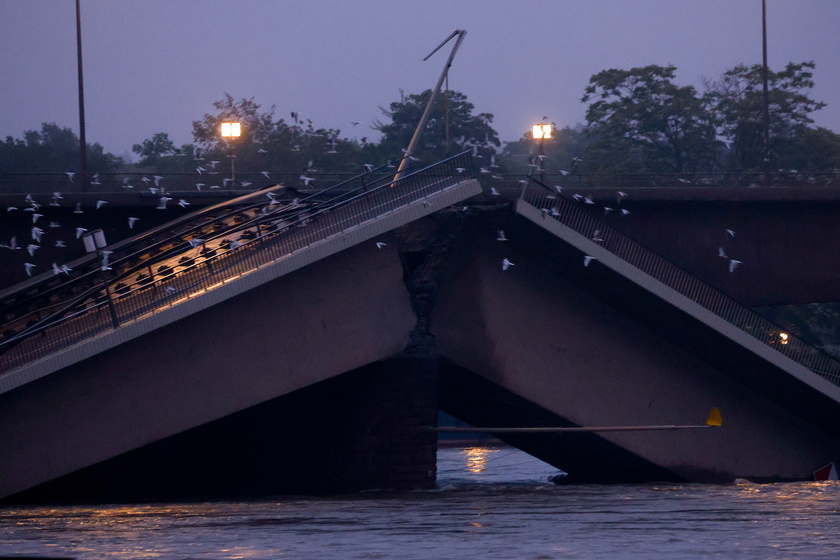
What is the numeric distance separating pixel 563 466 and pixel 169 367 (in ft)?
40.3

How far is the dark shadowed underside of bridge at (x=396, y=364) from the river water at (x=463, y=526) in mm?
1635

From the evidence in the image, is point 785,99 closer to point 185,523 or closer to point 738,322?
point 738,322

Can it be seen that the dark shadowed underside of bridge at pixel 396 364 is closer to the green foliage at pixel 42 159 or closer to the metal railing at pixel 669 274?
the metal railing at pixel 669 274

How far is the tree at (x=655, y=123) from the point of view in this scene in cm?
6009

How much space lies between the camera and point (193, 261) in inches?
912

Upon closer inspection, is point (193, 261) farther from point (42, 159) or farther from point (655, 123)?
point (42, 159)

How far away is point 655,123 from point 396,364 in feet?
133

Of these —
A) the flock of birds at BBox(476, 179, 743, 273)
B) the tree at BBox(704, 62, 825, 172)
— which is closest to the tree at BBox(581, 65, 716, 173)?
the tree at BBox(704, 62, 825, 172)

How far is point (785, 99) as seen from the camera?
5869cm

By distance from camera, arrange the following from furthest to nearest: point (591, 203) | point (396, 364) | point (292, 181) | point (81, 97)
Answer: point (292, 181)
point (81, 97)
point (591, 203)
point (396, 364)

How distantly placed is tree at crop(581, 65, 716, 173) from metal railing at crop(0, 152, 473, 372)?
37536 millimetres

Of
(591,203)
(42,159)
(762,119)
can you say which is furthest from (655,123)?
(42,159)

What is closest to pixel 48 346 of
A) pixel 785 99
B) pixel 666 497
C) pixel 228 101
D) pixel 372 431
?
pixel 372 431

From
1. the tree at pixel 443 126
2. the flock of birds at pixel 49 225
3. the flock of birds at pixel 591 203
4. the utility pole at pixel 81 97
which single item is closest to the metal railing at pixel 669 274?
the flock of birds at pixel 591 203
